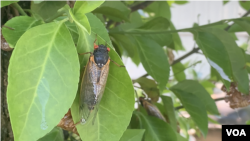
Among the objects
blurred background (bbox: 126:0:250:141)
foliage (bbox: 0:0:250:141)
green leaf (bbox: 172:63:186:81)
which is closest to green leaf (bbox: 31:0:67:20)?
foliage (bbox: 0:0:250:141)

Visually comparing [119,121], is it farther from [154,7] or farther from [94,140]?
[154,7]

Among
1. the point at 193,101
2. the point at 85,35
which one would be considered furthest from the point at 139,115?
the point at 85,35

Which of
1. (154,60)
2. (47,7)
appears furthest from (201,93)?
(47,7)

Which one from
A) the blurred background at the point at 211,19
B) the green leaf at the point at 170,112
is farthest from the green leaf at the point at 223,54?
the blurred background at the point at 211,19

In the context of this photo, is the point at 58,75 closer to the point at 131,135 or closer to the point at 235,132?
the point at 131,135

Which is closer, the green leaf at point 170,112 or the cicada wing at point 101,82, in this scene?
the cicada wing at point 101,82

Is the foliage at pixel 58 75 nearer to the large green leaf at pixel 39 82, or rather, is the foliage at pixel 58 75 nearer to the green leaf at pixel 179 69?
the large green leaf at pixel 39 82
